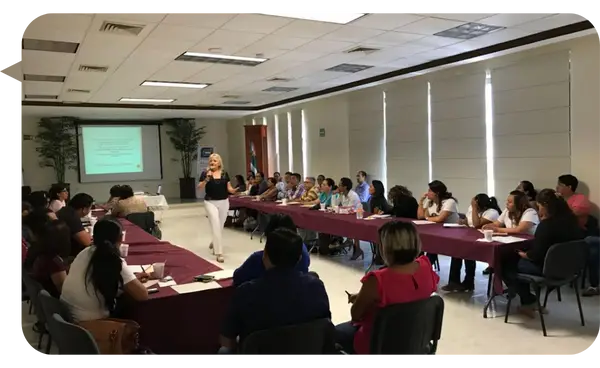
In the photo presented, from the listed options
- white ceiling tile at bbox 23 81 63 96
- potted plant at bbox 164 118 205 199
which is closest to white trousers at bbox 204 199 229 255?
white ceiling tile at bbox 23 81 63 96

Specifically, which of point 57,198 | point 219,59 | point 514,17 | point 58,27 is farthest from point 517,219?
point 57,198

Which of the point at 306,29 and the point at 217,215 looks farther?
the point at 217,215

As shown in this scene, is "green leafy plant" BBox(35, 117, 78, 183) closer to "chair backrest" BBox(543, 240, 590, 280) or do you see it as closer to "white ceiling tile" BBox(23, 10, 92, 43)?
"white ceiling tile" BBox(23, 10, 92, 43)

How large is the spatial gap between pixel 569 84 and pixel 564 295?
2.73 meters

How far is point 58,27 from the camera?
457 cm

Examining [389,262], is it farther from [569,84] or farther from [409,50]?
[569,84]

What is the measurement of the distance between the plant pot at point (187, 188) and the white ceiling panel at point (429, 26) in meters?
11.6

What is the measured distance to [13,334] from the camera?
1.58m

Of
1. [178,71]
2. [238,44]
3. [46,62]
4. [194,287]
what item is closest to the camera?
[194,287]

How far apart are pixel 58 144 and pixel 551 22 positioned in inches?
521

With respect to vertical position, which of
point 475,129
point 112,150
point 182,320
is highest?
point 112,150

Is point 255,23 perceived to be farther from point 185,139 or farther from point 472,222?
point 185,139

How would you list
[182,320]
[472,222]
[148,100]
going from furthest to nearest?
1. [148,100]
2. [472,222]
3. [182,320]

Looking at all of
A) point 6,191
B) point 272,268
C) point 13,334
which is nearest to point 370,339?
point 272,268
